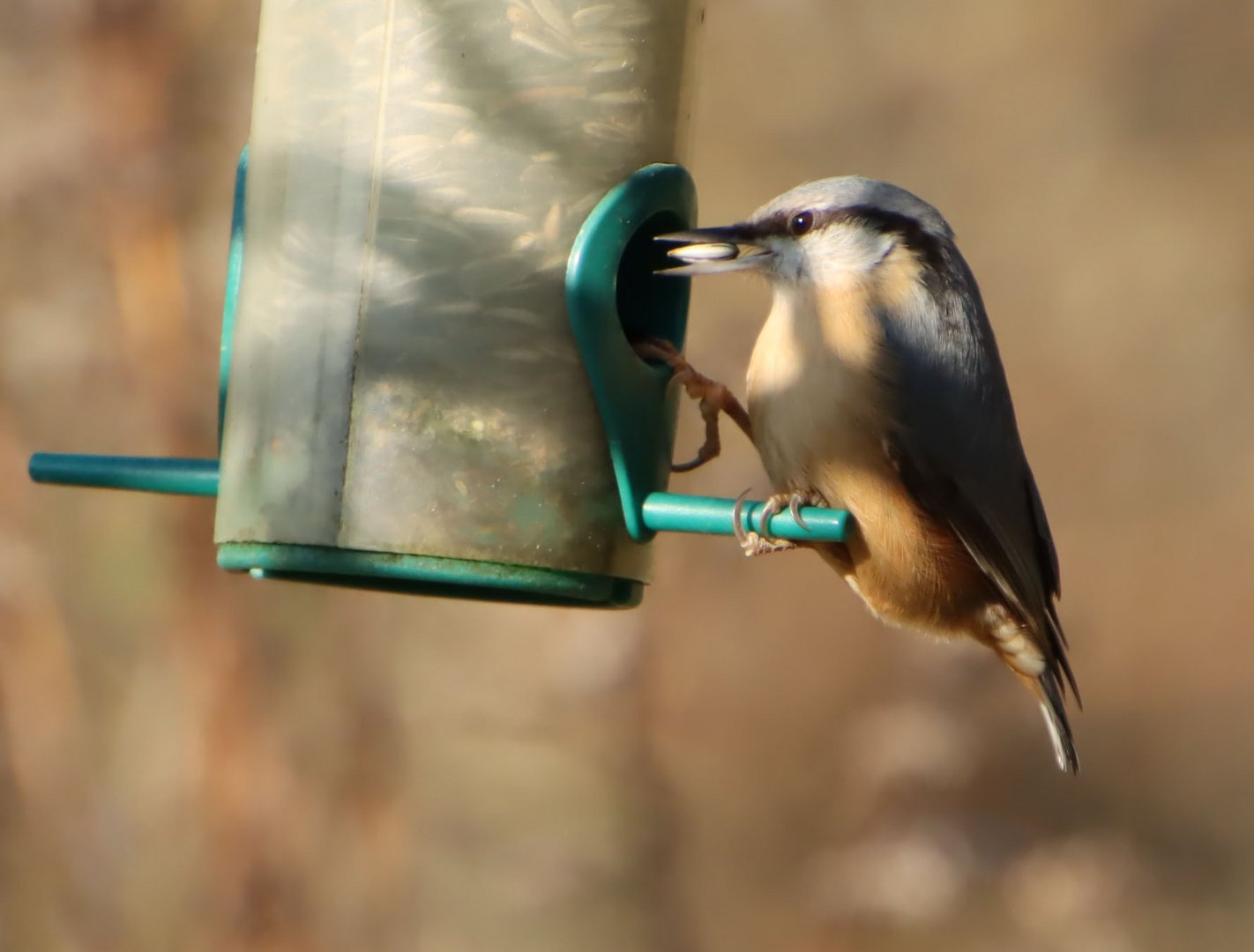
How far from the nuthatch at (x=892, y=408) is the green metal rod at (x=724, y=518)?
5.2 inches

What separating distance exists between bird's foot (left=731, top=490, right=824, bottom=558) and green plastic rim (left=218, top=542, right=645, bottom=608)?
0.29m

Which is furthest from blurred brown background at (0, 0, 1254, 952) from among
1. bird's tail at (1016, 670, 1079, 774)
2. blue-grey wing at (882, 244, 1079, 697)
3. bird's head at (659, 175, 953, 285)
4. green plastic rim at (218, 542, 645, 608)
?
green plastic rim at (218, 542, 645, 608)

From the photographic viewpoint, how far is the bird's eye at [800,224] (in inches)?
142

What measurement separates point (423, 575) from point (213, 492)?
557 mm

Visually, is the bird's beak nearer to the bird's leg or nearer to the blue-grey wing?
the bird's leg

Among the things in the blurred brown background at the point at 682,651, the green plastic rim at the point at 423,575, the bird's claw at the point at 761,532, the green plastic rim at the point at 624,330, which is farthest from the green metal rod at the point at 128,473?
the blurred brown background at the point at 682,651

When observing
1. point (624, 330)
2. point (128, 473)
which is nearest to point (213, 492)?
point (128, 473)

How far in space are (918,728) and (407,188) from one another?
3.93 meters

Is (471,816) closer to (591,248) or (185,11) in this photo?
(185,11)

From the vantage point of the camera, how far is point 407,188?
125 inches

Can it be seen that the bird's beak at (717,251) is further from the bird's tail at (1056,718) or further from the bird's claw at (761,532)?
the bird's tail at (1056,718)

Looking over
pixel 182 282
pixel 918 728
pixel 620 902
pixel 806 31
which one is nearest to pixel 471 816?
pixel 620 902

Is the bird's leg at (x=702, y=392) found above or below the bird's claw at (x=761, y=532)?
above

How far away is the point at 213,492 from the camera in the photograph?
334cm
